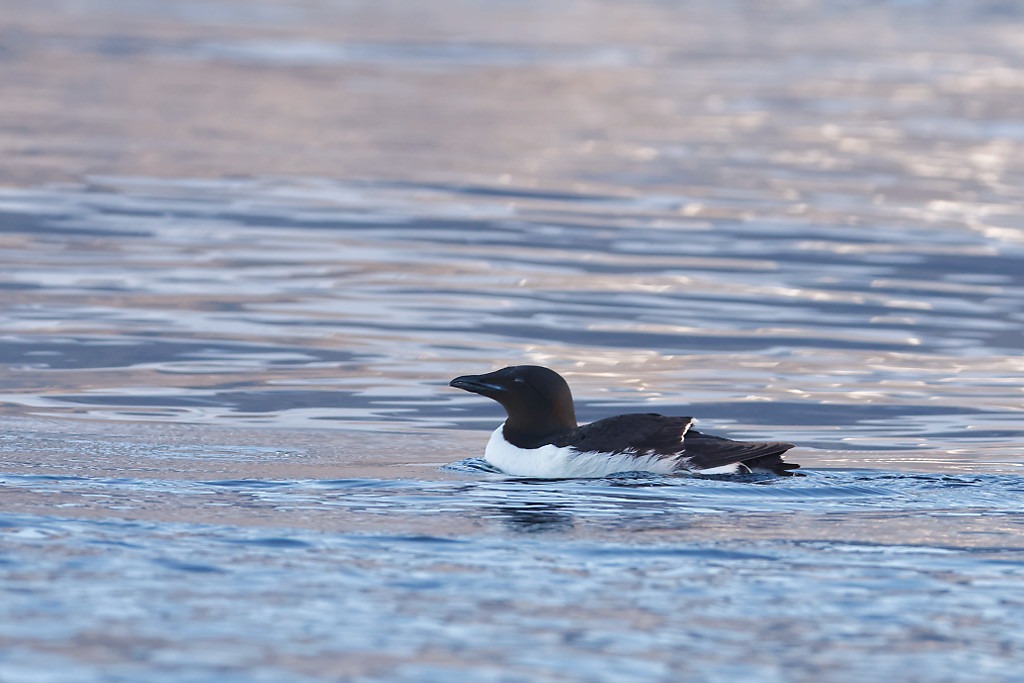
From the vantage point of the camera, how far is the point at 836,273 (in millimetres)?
17484

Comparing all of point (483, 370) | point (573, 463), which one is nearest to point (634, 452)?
point (573, 463)

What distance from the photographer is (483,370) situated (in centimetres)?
1305

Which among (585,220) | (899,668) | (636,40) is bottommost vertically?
(899,668)

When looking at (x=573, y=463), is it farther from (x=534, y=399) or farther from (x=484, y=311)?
(x=484, y=311)

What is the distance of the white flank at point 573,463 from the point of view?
31.3ft

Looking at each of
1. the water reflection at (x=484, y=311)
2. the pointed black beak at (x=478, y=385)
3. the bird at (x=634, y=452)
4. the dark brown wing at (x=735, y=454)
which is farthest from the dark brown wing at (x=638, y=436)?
the water reflection at (x=484, y=311)

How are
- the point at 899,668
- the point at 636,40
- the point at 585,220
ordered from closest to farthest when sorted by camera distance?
1. the point at 899,668
2. the point at 585,220
3. the point at 636,40

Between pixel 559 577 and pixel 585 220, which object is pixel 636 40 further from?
pixel 559 577

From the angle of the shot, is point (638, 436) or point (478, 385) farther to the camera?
point (478, 385)

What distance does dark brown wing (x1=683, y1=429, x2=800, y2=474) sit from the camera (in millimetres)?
9477

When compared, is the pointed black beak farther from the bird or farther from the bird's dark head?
the bird

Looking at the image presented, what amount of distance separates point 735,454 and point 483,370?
383 cm

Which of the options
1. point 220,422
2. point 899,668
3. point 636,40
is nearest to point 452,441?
point 220,422

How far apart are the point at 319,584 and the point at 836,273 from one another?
36.9 ft
